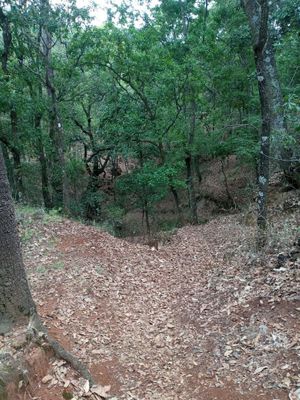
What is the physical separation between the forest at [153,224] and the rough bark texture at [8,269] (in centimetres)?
2

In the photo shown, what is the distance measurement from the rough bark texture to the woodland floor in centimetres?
78

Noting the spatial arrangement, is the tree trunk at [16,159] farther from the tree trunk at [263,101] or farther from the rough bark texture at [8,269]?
the rough bark texture at [8,269]

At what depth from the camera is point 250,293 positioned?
18.4 ft

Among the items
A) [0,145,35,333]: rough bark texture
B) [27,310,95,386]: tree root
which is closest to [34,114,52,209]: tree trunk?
[0,145,35,333]: rough bark texture

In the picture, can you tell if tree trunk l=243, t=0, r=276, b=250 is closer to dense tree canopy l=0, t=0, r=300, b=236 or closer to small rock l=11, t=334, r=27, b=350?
dense tree canopy l=0, t=0, r=300, b=236

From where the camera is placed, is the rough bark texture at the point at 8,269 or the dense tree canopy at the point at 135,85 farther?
the dense tree canopy at the point at 135,85

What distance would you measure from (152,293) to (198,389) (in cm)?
271

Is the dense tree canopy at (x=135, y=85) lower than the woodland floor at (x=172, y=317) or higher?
higher

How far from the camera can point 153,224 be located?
61.5 feet

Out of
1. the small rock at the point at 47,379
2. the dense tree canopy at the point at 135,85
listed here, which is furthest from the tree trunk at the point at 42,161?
the small rock at the point at 47,379

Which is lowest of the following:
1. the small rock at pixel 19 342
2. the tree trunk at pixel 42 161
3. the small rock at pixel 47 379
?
the small rock at pixel 47 379

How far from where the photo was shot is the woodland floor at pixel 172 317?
4.16m

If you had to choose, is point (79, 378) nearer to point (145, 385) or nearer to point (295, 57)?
point (145, 385)

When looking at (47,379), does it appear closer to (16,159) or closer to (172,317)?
(172,317)
